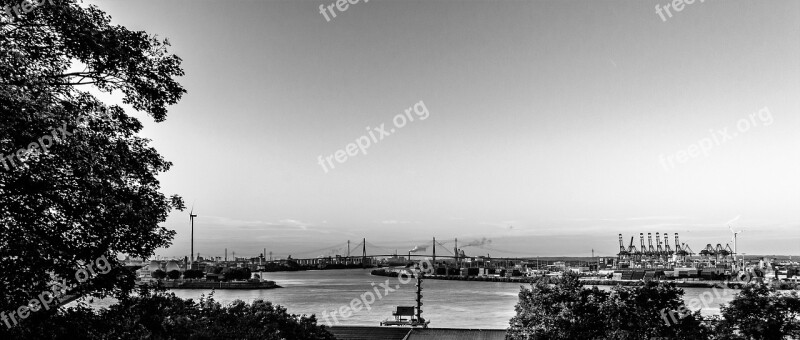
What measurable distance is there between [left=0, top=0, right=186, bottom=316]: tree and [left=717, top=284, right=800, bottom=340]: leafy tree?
617 inches

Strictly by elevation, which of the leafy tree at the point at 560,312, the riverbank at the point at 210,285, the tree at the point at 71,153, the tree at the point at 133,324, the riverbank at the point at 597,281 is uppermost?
the tree at the point at 71,153

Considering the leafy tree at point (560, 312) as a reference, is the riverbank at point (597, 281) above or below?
below

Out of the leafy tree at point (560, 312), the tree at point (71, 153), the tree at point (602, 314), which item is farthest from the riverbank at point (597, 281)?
the tree at point (71, 153)

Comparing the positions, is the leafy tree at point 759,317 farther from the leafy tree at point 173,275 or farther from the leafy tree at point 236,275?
the leafy tree at point 173,275

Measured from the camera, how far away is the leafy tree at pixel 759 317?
590 inches

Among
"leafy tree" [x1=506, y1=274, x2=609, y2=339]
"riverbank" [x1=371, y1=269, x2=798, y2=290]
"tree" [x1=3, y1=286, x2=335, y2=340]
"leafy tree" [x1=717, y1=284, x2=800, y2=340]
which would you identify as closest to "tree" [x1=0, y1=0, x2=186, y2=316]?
"tree" [x1=3, y1=286, x2=335, y2=340]

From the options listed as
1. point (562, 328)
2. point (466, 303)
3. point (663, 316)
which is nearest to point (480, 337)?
point (562, 328)

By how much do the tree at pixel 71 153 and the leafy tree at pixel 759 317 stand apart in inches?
617

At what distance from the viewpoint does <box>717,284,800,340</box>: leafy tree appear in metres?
15.0

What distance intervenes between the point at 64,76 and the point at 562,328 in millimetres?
15791

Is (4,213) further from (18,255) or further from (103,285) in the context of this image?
(103,285)

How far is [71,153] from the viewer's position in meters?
5.63

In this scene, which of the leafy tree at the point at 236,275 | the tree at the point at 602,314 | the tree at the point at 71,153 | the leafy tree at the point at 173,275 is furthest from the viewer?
the leafy tree at the point at 173,275

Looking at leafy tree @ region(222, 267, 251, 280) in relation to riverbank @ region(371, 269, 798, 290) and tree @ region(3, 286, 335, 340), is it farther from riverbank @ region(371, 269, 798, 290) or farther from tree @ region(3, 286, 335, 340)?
tree @ region(3, 286, 335, 340)
